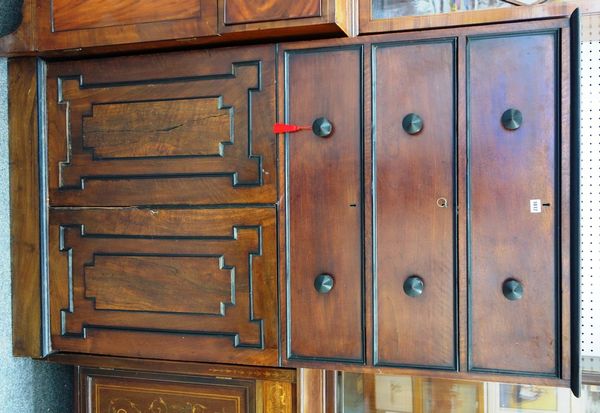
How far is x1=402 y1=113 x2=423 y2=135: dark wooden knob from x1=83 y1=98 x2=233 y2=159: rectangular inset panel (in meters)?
0.46

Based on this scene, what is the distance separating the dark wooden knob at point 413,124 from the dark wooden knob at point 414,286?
355 millimetres

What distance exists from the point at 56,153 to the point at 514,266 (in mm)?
1294

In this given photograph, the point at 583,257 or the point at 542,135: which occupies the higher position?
the point at 542,135

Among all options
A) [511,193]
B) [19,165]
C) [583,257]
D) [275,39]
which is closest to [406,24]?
[275,39]

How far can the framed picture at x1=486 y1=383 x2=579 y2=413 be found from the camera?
1655mm

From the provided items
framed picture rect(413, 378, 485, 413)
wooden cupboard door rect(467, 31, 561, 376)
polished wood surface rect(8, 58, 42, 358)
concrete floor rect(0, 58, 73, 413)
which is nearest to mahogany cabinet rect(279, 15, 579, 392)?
wooden cupboard door rect(467, 31, 561, 376)

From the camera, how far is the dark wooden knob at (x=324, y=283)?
56.4 inches

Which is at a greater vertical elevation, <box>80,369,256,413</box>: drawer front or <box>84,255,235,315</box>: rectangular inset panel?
<box>84,255,235,315</box>: rectangular inset panel

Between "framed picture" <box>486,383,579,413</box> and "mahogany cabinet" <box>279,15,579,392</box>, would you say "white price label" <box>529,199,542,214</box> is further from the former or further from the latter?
"framed picture" <box>486,383,579,413</box>

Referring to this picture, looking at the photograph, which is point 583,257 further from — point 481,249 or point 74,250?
point 74,250

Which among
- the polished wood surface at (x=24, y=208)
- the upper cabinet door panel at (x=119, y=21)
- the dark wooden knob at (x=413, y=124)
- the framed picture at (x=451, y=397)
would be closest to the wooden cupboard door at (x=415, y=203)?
the dark wooden knob at (x=413, y=124)

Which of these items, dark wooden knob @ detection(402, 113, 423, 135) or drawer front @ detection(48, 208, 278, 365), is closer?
dark wooden knob @ detection(402, 113, 423, 135)

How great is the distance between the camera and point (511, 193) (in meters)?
1.33

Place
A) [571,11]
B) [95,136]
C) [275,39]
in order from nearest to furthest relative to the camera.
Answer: [571,11], [275,39], [95,136]
